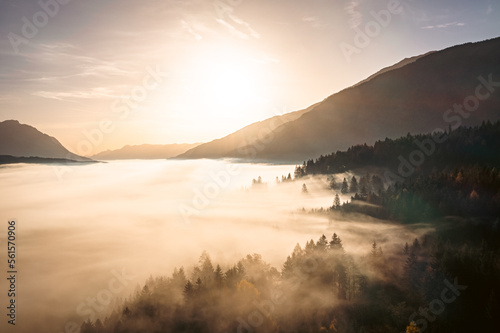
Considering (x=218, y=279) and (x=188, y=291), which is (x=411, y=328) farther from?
(x=188, y=291)

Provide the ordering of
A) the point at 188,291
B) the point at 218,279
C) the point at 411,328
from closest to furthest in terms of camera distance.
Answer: the point at 411,328, the point at 188,291, the point at 218,279

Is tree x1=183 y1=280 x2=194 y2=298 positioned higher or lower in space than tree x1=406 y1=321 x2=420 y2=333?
higher

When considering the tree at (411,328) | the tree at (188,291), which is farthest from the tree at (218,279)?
the tree at (411,328)

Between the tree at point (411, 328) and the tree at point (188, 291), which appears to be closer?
the tree at point (411, 328)

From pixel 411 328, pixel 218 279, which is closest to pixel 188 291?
pixel 218 279

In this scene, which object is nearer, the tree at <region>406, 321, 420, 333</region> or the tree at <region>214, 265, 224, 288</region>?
the tree at <region>406, 321, 420, 333</region>

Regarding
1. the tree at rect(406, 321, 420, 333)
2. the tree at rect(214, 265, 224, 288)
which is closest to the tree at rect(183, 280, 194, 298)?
the tree at rect(214, 265, 224, 288)

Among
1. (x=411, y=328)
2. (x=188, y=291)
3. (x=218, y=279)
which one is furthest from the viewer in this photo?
(x=218, y=279)

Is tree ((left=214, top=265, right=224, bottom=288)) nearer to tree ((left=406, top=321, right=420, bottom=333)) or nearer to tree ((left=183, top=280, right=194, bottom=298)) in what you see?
tree ((left=183, top=280, right=194, bottom=298))

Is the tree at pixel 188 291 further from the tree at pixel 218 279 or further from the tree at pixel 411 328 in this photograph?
the tree at pixel 411 328

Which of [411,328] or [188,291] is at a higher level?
[188,291]

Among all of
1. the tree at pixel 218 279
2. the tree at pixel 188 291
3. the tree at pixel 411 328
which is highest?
the tree at pixel 218 279

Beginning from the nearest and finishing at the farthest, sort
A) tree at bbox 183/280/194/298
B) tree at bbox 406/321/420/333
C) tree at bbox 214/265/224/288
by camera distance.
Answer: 1. tree at bbox 406/321/420/333
2. tree at bbox 183/280/194/298
3. tree at bbox 214/265/224/288

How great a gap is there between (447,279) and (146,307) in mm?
190885
